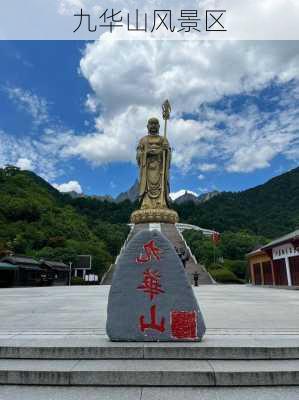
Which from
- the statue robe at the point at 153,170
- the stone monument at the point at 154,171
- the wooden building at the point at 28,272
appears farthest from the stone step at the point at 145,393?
the statue robe at the point at 153,170

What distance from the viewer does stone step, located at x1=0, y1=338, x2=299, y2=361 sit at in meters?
3.59

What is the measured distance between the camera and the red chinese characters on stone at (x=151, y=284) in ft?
13.4

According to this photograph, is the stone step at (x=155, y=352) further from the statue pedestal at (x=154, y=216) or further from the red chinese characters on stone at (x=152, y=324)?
the statue pedestal at (x=154, y=216)

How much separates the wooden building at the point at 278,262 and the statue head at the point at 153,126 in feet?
37.6

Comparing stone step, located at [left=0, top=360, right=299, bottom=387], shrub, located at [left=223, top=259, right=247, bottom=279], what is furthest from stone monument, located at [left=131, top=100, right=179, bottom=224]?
stone step, located at [left=0, top=360, right=299, bottom=387]

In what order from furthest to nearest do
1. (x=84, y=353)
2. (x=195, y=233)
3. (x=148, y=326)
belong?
(x=195, y=233) < (x=148, y=326) < (x=84, y=353)

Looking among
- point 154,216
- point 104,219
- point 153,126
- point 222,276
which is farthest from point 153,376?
point 104,219

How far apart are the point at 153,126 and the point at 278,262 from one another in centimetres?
1320

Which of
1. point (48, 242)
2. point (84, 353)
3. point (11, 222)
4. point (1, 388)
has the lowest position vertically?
point (1, 388)

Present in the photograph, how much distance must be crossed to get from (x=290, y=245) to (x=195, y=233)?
22736 millimetres

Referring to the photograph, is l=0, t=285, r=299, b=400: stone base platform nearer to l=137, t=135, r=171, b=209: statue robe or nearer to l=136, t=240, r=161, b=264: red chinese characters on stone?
l=136, t=240, r=161, b=264: red chinese characters on stone

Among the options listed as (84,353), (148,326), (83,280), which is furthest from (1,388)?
(83,280)

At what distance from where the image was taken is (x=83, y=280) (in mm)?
25484

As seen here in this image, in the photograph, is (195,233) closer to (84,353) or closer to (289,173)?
(84,353)
